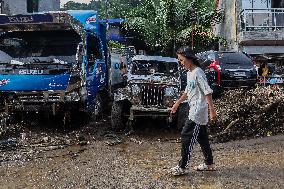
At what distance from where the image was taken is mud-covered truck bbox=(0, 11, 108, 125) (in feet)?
31.5

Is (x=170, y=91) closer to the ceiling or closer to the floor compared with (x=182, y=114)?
closer to the ceiling

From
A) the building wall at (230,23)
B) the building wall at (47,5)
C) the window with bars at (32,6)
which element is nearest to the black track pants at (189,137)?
the building wall at (230,23)

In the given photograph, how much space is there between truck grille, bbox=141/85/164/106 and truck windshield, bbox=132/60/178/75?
849 millimetres

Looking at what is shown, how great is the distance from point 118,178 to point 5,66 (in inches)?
204

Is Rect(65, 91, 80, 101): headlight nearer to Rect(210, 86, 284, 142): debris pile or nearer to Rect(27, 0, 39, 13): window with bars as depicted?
Rect(210, 86, 284, 142): debris pile

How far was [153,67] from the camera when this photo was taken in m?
11.3

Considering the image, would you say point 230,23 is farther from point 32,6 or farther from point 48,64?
point 48,64

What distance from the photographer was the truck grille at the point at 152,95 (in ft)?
33.9

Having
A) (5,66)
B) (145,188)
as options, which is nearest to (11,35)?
(5,66)

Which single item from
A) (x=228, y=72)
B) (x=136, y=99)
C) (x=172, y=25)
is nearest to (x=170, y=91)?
(x=136, y=99)

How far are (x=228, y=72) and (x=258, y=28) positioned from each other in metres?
7.86

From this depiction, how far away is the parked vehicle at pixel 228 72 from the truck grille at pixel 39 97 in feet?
18.9

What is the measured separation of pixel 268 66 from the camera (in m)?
18.0

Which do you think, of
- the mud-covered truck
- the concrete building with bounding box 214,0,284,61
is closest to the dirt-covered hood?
the mud-covered truck
